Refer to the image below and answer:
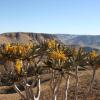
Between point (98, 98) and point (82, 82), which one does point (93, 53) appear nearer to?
point (98, 98)

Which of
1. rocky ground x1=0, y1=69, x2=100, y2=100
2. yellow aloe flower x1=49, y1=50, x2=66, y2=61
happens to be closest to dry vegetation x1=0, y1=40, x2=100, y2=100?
yellow aloe flower x1=49, y1=50, x2=66, y2=61

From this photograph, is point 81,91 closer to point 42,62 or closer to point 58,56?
point 42,62

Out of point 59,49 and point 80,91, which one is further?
point 80,91

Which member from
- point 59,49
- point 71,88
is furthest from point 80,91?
point 59,49

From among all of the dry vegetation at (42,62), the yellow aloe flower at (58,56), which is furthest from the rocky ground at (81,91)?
the yellow aloe flower at (58,56)

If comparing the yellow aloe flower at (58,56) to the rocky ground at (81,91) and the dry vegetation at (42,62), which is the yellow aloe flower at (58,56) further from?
the rocky ground at (81,91)

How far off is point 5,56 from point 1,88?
45.8 meters

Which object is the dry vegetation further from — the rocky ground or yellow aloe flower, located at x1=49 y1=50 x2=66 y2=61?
the rocky ground

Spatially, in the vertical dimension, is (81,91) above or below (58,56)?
below

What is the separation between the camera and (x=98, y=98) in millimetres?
52375

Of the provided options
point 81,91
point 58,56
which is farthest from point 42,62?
point 81,91

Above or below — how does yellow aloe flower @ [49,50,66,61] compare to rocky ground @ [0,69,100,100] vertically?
above

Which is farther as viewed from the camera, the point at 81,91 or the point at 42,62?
the point at 81,91

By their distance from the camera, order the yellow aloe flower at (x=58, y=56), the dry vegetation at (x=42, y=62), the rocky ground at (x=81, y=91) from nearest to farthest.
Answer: the dry vegetation at (x=42, y=62)
the yellow aloe flower at (x=58, y=56)
the rocky ground at (x=81, y=91)
